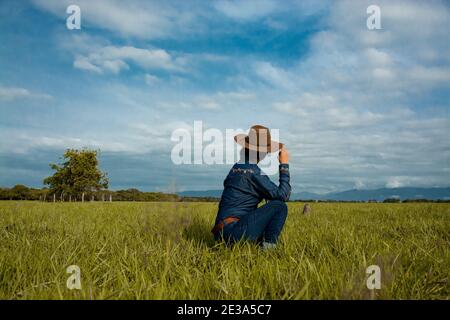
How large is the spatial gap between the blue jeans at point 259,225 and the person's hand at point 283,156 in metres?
0.57

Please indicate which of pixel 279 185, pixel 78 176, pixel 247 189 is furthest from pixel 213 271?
pixel 78 176

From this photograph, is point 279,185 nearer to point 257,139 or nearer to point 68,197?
point 257,139

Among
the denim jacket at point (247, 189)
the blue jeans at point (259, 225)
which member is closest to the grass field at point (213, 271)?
the blue jeans at point (259, 225)

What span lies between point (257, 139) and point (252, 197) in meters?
0.80

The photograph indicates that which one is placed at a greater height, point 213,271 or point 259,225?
point 259,225

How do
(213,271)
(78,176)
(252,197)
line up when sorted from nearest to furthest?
(213,271) < (252,197) < (78,176)

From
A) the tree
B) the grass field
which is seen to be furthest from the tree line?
the grass field

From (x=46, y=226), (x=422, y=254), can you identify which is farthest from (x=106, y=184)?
(x=422, y=254)

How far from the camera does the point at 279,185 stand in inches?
194

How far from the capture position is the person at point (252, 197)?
15.6 ft

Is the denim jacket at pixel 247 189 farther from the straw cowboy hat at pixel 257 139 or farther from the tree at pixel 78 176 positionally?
the tree at pixel 78 176

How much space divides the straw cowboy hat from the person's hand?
0.20 m

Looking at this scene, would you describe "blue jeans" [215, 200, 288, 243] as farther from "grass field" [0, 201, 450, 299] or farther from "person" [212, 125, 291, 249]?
"grass field" [0, 201, 450, 299]
